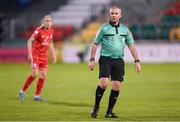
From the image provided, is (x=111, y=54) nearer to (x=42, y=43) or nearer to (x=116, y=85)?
(x=116, y=85)

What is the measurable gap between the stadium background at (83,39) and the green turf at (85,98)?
0.04m

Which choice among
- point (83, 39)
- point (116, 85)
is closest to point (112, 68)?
point (116, 85)

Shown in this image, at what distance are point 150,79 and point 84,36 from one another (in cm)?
1618

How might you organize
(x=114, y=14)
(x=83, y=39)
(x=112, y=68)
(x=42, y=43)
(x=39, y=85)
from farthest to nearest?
1. (x=83, y=39)
2. (x=42, y=43)
3. (x=39, y=85)
4. (x=112, y=68)
5. (x=114, y=14)

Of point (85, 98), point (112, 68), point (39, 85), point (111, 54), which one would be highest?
point (111, 54)

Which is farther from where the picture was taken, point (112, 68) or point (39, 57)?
point (39, 57)

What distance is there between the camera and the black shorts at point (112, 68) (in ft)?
41.7

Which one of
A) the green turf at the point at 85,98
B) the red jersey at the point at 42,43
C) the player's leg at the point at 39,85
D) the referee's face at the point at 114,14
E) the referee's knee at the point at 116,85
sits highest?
the referee's face at the point at 114,14

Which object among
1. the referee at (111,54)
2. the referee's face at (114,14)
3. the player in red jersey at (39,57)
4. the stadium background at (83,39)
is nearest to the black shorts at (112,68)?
the referee at (111,54)

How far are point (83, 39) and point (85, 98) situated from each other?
71.7ft

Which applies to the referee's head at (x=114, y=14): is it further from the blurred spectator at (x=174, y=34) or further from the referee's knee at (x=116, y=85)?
the blurred spectator at (x=174, y=34)

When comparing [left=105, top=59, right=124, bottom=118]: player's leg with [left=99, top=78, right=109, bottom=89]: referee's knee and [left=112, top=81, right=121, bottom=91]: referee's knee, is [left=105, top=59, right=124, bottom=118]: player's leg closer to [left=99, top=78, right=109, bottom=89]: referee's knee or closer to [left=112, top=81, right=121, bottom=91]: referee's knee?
[left=112, top=81, right=121, bottom=91]: referee's knee

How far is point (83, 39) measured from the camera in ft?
126

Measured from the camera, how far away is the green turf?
42.4ft
